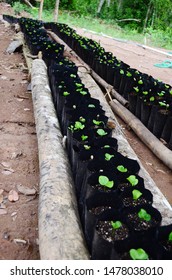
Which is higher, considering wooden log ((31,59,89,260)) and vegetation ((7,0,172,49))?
vegetation ((7,0,172,49))

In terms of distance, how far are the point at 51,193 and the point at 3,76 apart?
4397 mm

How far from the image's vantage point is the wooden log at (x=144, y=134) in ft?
12.2

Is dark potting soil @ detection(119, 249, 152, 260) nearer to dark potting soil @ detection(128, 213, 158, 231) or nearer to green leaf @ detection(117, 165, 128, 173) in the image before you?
dark potting soil @ detection(128, 213, 158, 231)

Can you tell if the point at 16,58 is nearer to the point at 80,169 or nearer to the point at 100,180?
the point at 80,169

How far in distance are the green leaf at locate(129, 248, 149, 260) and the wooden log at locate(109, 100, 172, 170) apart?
2115mm

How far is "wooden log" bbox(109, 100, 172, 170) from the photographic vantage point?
372cm

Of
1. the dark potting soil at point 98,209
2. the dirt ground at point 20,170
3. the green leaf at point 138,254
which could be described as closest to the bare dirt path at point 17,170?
the dirt ground at point 20,170

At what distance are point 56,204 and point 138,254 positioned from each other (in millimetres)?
783

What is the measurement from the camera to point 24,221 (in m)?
2.50

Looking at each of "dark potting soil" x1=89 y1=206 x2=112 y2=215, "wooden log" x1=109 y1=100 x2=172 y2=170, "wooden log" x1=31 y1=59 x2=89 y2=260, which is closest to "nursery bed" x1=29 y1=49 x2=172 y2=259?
"wooden log" x1=31 y1=59 x2=89 y2=260

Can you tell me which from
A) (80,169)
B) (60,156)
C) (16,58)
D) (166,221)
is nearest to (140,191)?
(166,221)

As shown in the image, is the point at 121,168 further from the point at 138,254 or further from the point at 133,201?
the point at 138,254

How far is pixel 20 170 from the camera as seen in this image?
3.17m

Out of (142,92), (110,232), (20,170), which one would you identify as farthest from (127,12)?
(110,232)
